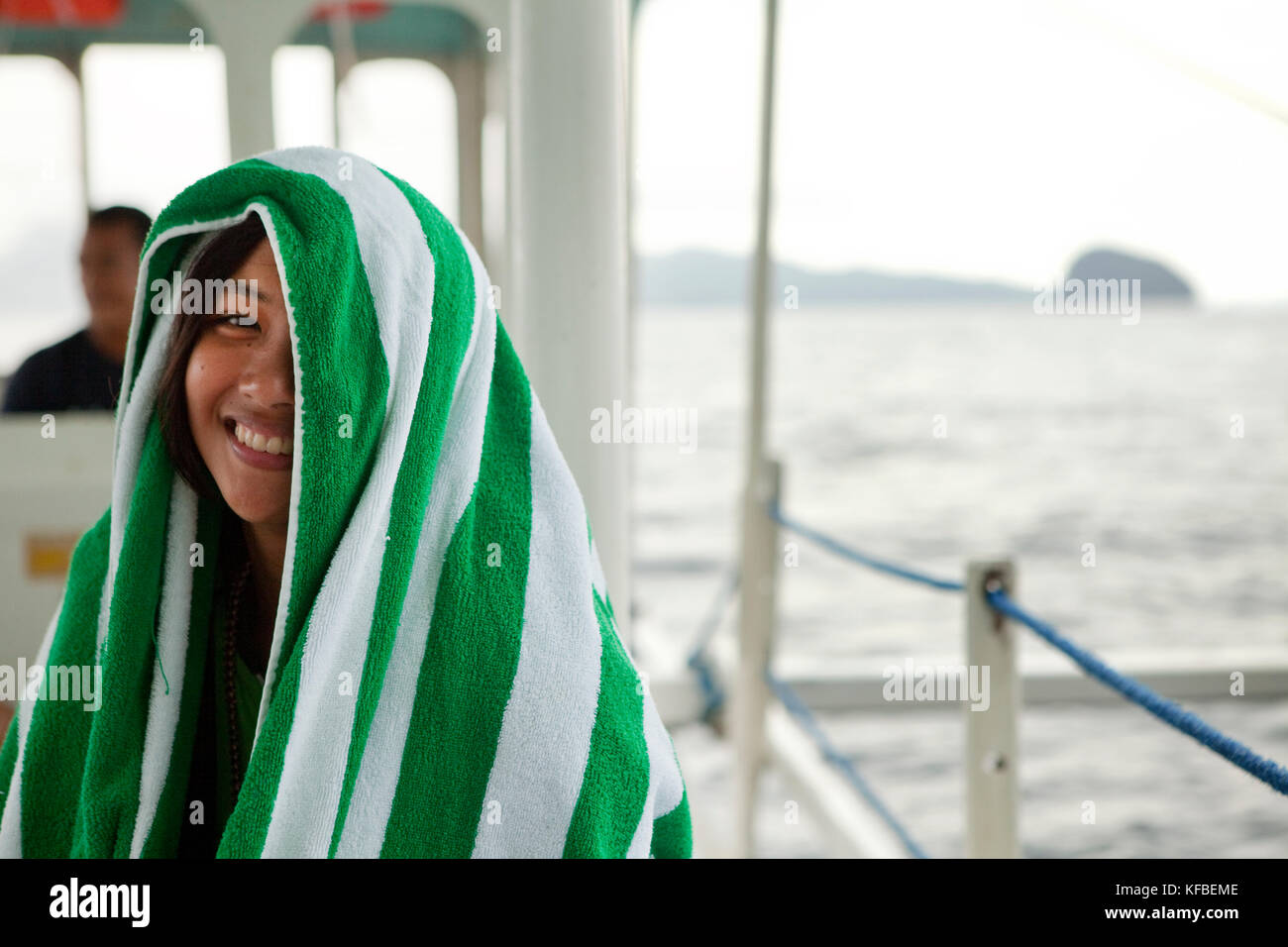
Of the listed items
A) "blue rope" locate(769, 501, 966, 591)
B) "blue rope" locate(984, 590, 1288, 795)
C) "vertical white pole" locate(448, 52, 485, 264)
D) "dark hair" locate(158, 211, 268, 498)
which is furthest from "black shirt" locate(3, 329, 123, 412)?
"blue rope" locate(984, 590, 1288, 795)

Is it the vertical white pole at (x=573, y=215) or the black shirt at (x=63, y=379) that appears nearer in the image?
the vertical white pole at (x=573, y=215)

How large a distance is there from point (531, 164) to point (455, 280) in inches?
14.9

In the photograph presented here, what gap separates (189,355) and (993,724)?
1314 mm

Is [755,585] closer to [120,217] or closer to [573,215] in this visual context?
[120,217]

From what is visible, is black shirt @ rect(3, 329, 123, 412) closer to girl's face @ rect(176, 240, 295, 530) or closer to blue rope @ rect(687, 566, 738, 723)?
girl's face @ rect(176, 240, 295, 530)

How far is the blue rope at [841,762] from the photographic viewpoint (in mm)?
2447

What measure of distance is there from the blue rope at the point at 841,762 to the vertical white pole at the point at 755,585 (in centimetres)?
10

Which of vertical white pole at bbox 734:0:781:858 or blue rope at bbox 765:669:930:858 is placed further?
vertical white pole at bbox 734:0:781:858

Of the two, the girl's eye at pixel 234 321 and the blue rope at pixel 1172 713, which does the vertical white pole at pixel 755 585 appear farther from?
the girl's eye at pixel 234 321

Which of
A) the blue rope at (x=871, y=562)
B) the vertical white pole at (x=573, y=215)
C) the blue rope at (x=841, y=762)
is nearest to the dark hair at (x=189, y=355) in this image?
the vertical white pole at (x=573, y=215)

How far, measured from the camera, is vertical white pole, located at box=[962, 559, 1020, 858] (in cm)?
176

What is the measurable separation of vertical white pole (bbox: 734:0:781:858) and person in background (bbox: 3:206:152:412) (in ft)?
5.58
